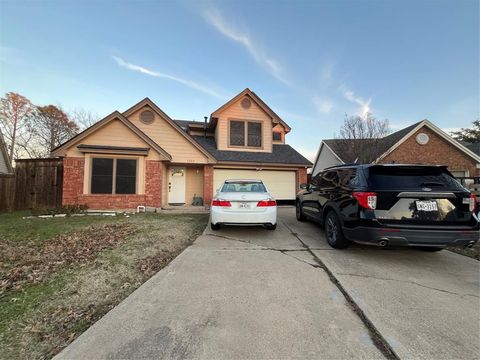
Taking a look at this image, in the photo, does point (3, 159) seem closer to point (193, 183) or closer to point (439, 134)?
point (193, 183)

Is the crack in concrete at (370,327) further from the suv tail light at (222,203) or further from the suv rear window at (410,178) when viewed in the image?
the suv tail light at (222,203)

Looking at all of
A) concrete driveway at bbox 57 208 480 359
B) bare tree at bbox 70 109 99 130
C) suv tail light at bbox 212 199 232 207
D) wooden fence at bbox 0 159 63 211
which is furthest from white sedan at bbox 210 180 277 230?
bare tree at bbox 70 109 99 130

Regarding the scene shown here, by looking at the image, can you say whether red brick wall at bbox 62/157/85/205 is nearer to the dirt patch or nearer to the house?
the house

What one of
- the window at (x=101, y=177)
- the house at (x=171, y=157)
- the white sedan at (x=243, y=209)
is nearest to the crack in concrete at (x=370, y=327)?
the white sedan at (x=243, y=209)

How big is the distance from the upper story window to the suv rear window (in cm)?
1034

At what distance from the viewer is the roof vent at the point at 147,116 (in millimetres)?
11914

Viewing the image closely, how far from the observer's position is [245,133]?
13906mm

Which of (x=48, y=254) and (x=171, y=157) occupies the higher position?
(x=171, y=157)

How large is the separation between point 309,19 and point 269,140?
21.5 feet

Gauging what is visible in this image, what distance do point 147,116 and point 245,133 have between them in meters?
5.87

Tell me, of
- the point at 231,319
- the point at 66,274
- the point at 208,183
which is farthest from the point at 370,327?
the point at 208,183

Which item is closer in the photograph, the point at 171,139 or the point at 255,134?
the point at 171,139

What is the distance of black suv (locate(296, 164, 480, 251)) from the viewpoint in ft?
11.5

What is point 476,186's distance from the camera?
25.1 feet
